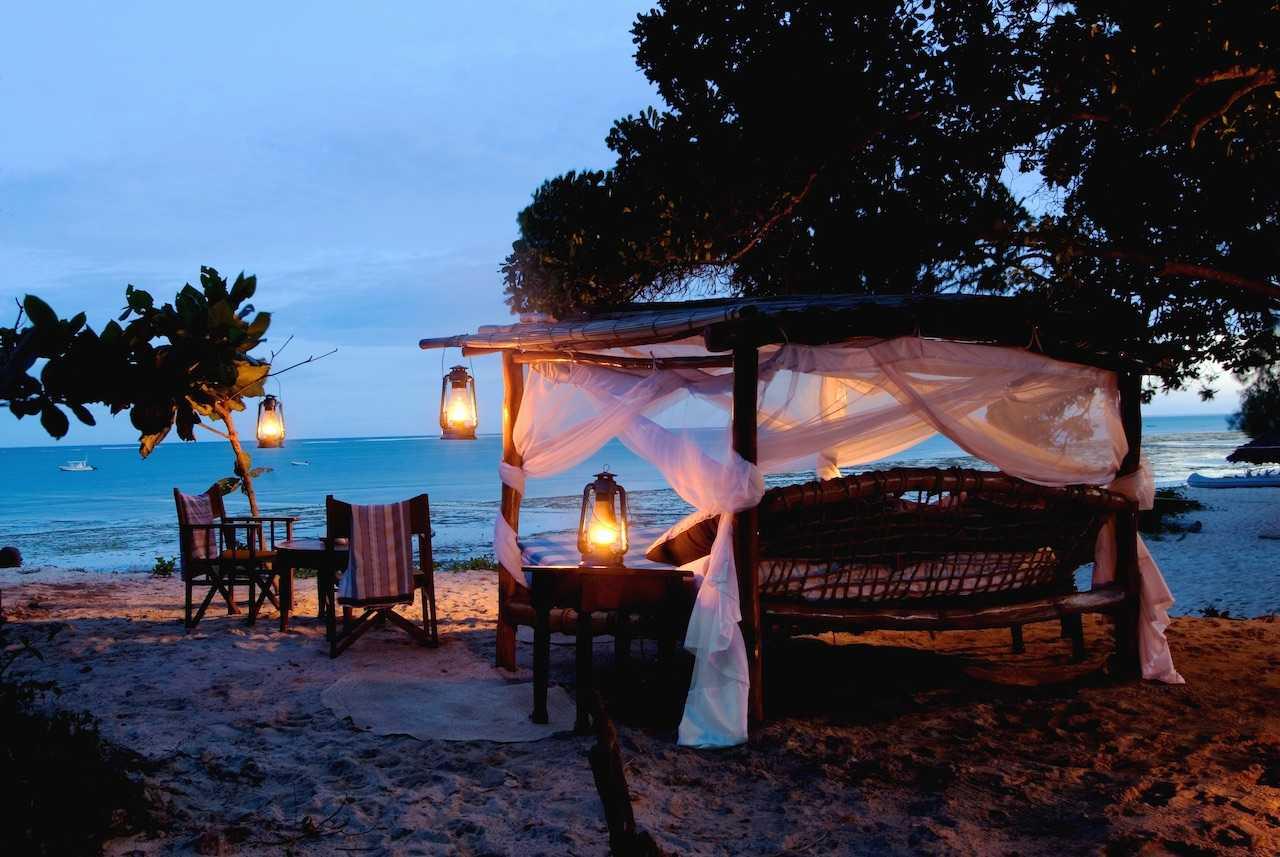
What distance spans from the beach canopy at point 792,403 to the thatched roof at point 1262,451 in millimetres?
11542

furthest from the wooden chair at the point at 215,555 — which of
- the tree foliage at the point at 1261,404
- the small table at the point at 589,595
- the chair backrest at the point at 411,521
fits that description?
the tree foliage at the point at 1261,404

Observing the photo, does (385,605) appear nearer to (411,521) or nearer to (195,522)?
(411,521)

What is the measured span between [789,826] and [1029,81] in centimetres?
406

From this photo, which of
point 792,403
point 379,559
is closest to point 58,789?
point 379,559

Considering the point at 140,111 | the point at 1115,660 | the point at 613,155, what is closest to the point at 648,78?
the point at 613,155

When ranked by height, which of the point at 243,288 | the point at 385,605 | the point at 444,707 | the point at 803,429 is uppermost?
the point at 243,288

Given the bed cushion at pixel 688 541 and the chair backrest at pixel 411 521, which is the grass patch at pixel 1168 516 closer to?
the bed cushion at pixel 688 541

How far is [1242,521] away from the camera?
15.9m

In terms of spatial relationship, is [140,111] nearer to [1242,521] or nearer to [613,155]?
[613,155]

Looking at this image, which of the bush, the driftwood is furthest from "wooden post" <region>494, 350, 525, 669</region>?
the driftwood

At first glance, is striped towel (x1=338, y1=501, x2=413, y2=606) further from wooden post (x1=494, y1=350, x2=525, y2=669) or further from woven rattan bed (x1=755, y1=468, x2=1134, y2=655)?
woven rattan bed (x1=755, y1=468, x2=1134, y2=655)

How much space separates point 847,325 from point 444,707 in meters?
2.75

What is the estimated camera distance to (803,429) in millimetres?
4883

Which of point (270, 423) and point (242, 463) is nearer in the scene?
point (242, 463)
